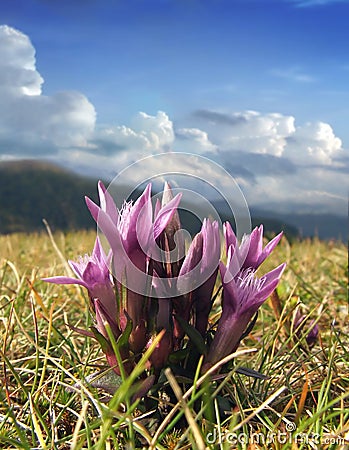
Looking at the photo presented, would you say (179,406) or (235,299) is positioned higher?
(235,299)

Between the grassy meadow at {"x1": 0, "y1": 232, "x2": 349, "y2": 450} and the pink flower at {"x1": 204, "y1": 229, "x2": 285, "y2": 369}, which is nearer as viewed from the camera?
the grassy meadow at {"x1": 0, "y1": 232, "x2": 349, "y2": 450}

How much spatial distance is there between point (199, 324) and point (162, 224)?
1.11ft

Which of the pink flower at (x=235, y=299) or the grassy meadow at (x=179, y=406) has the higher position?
the pink flower at (x=235, y=299)

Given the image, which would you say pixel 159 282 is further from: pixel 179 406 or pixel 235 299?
pixel 179 406

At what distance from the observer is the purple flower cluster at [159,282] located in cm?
165

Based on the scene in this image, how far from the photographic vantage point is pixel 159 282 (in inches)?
66.2

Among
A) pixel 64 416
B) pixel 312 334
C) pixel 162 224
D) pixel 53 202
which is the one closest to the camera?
pixel 162 224

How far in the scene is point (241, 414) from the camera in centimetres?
171

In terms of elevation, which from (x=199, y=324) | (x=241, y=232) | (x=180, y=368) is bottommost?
(x=180, y=368)

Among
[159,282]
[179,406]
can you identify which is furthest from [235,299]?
[179,406]

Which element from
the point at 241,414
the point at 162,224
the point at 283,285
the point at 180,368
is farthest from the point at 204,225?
the point at 283,285

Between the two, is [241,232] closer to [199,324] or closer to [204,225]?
[204,225]

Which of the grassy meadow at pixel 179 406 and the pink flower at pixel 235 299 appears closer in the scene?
the grassy meadow at pixel 179 406

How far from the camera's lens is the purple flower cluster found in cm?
165
